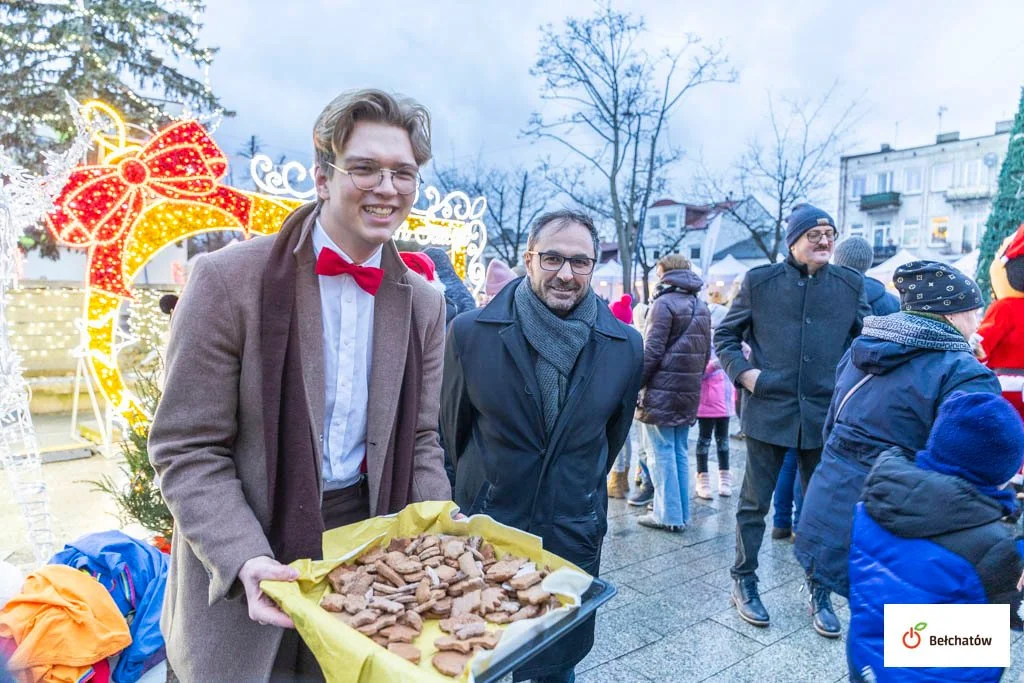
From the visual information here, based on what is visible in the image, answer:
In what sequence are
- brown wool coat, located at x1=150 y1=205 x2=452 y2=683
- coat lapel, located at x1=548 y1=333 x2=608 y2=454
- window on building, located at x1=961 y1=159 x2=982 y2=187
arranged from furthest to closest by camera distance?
1. window on building, located at x1=961 y1=159 x2=982 y2=187
2. coat lapel, located at x1=548 y1=333 x2=608 y2=454
3. brown wool coat, located at x1=150 y1=205 x2=452 y2=683

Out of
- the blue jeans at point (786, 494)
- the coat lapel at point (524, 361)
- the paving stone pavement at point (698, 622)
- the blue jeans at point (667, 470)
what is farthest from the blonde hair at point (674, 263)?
the coat lapel at point (524, 361)

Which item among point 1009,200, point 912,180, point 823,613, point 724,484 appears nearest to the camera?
point 823,613

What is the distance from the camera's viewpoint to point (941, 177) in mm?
Result: 35625

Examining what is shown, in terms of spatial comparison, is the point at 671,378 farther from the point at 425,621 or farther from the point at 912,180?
the point at 912,180

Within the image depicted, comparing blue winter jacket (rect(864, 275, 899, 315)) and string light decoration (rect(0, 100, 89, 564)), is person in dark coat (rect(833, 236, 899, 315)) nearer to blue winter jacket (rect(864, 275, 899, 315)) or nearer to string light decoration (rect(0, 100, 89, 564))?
blue winter jacket (rect(864, 275, 899, 315))

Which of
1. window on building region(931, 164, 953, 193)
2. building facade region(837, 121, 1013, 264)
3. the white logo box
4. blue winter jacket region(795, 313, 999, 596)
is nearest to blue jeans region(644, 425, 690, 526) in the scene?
blue winter jacket region(795, 313, 999, 596)

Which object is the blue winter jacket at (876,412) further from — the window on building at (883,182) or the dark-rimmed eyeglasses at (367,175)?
the window on building at (883,182)

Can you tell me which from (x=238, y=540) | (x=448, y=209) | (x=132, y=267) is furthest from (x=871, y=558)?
(x=448, y=209)

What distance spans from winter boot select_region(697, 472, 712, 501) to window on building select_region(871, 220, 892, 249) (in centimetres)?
3788

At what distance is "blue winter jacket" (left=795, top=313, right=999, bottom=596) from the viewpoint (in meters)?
2.46

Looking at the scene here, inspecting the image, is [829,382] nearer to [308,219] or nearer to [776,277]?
[776,277]

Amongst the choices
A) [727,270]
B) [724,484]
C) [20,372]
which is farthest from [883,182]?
[20,372]

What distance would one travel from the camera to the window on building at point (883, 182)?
3791 cm

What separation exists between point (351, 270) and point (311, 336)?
0.20 metres
